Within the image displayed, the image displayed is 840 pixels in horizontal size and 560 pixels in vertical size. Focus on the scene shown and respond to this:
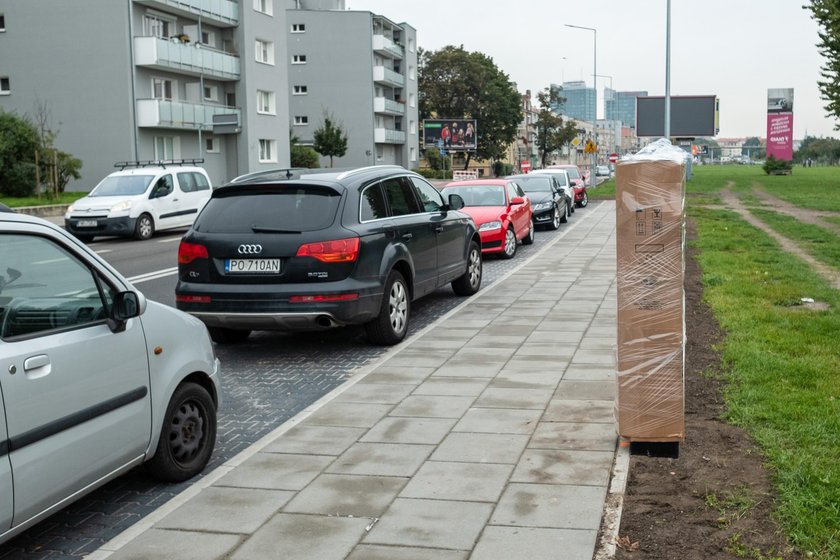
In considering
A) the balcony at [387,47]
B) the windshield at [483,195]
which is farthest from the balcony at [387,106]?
the windshield at [483,195]

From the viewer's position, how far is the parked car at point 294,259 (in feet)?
28.2

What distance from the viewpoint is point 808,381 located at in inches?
273

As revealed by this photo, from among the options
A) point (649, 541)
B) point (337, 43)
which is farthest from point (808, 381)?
point (337, 43)

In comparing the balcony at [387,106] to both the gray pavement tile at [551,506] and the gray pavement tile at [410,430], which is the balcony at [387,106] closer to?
the gray pavement tile at [410,430]

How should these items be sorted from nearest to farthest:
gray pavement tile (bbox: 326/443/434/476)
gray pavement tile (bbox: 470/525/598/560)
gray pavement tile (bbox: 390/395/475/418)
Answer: gray pavement tile (bbox: 470/525/598/560) < gray pavement tile (bbox: 326/443/434/476) < gray pavement tile (bbox: 390/395/475/418)

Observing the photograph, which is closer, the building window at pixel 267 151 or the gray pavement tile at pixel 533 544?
the gray pavement tile at pixel 533 544

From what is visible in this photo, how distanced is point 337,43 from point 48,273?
75593 millimetres

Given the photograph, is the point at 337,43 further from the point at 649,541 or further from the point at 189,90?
the point at 649,541

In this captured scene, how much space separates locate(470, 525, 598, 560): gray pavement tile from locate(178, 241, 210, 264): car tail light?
16.5 ft

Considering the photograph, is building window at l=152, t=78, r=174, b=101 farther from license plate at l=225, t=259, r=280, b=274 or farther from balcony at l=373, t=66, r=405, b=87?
license plate at l=225, t=259, r=280, b=274

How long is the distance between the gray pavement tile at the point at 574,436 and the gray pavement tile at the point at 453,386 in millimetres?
1105

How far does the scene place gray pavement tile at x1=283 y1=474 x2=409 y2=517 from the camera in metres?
4.79

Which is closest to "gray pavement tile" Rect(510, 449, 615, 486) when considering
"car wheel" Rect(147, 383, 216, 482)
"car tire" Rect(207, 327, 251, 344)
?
"car wheel" Rect(147, 383, 216, 482)

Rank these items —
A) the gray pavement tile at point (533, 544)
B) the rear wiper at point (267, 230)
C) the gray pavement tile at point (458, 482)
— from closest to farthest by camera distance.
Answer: the gray pavement tile at point (533, 544)
the gray pavement tile at point (458, 482)
the rear wiper at point (267, 230)
